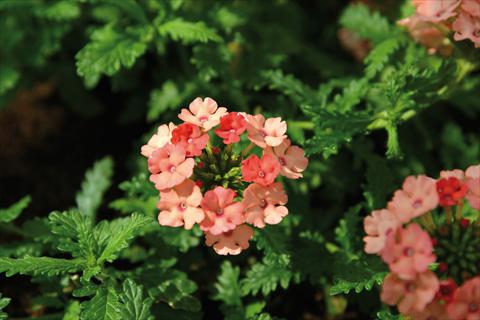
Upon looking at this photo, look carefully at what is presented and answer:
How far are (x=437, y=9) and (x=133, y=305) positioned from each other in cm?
176

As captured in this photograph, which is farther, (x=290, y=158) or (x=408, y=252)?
(x=290, y=158)

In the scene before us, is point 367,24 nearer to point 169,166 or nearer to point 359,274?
point 359,274

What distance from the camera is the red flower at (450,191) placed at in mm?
2047

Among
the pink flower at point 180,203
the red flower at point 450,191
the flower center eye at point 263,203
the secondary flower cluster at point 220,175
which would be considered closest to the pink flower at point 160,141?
the secondary flower cluster at point 220,175

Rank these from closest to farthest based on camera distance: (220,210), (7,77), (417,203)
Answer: (417,203) < (220,210) < (7,77)

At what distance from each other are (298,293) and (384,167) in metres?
0.86

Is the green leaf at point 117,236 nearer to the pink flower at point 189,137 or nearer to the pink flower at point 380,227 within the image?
the pink flower at point 189,137

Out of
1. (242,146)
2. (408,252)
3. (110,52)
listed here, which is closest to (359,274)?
(408,252)

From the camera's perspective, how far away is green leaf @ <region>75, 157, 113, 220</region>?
317cm

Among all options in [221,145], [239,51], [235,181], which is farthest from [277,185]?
[239,51]

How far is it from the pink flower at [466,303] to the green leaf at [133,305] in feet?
3.65

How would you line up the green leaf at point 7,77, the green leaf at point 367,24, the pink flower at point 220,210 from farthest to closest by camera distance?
the green leaf at point 7,77, the green leaf at point 367,24, the pink flower at point 220,210

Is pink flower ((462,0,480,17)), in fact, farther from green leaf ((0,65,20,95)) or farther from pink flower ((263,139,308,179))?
green leaf ((0,65,20,95))

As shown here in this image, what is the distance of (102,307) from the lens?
2.37 meters
